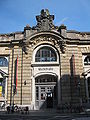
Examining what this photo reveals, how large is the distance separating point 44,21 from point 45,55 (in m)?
4.59

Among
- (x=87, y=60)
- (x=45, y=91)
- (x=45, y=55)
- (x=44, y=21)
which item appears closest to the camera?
(x=45, y=91)

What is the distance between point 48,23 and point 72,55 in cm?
533

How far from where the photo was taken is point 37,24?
2298 cm

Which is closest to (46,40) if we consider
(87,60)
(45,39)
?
(45,39)

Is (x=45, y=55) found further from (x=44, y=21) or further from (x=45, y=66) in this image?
(x=44, y=21)

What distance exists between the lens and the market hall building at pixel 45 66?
20422mm

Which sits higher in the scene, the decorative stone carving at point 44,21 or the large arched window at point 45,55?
the decorative stone carving at point 44,21

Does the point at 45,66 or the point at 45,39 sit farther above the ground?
the point at 45,39

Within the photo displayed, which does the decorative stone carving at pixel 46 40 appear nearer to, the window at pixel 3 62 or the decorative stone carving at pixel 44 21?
the decorative stone carving at pixel 44 21

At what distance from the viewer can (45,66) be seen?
21.5 metres

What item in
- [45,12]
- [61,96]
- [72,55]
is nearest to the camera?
[61,96]

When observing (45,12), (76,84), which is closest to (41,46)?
(45,12)

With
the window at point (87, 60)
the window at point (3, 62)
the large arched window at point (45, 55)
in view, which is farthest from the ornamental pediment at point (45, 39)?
the window at point (87, 60)

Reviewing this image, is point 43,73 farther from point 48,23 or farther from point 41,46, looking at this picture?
point 48,23
